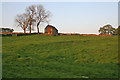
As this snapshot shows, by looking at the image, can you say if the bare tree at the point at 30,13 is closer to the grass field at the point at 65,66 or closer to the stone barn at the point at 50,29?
the stone barn at the point at 50,29

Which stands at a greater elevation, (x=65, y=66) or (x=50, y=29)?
(x=50, y=29)

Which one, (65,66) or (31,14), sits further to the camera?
(31,14)

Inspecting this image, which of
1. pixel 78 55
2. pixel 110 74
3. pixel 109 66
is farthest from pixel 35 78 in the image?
pixel 78 55

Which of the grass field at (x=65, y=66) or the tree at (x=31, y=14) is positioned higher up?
the tree at (x=31, y=14)

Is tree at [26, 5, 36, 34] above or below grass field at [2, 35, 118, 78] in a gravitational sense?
above

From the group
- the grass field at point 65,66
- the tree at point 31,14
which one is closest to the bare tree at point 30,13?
the tree at point 31,14

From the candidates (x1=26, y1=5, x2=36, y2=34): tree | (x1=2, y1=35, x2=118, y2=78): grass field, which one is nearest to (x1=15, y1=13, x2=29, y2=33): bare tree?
(x1=26, y1=5, x2=36, y2=34): tree

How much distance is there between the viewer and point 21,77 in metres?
15.0

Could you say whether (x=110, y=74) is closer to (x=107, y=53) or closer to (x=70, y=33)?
(x=107, y=53)

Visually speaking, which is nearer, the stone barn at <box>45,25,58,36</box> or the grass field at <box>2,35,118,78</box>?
the grass field at <box>2,35,118,78</box>

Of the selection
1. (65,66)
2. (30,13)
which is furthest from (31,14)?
(65,66)

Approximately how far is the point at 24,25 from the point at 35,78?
246 feet

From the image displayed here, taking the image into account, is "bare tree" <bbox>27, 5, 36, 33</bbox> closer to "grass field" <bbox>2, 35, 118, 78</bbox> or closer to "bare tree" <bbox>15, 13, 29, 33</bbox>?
"bare tree" <bbox>15, 13, 29, 33</bbox>

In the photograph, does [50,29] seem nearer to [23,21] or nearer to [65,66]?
[23,21]
